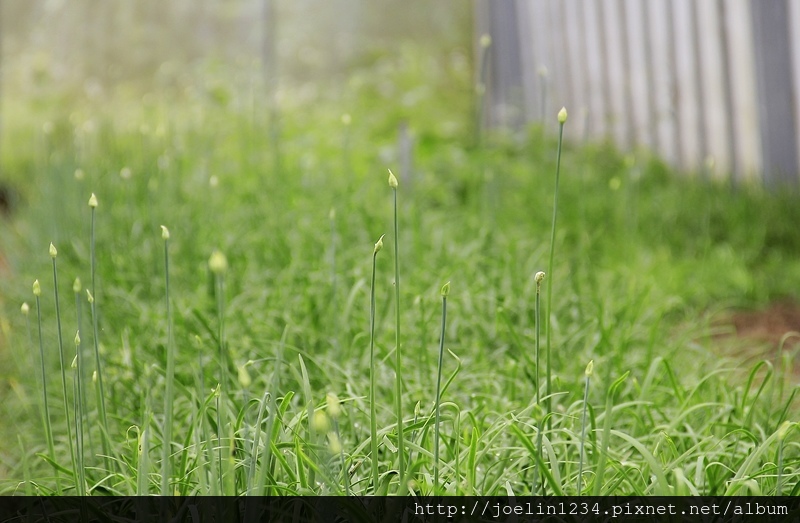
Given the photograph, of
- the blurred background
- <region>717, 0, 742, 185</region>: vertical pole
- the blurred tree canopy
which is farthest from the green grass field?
the blurred tree canopy

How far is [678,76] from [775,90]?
0.70 metres

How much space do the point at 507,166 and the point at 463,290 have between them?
1.92m

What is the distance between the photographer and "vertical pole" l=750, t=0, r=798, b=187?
129 inches

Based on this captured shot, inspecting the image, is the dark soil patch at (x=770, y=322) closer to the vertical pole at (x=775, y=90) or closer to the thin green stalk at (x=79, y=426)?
the vertical pole at (x=775, y=90)

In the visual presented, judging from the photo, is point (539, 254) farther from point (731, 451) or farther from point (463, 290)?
point (731, 451)

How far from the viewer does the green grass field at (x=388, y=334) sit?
1.03 metres

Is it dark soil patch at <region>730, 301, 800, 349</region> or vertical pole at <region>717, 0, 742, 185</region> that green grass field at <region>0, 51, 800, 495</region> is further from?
vertical pole at <region>717, 0, 742, 185</region>

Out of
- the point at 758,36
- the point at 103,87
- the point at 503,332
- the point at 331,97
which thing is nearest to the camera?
the point at 503,332

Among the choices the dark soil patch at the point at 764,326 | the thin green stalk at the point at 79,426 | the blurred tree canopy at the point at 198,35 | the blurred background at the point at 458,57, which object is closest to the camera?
the thin green stalk at the point at 79,426

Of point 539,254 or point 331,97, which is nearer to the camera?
point 539,254

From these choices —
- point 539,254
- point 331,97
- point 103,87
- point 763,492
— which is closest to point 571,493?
point 763,492

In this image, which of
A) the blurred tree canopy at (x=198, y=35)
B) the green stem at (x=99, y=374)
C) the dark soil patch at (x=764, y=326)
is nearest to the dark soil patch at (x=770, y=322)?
the dark soil patch at (x=764, y=326)

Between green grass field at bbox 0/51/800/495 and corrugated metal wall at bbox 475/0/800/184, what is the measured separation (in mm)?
274

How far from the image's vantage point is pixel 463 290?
1898 millimetres
